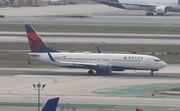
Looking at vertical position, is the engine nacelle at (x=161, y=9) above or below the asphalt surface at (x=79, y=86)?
below

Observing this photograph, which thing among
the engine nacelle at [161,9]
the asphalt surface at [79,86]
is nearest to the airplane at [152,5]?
the engine nacelle at [161,9]

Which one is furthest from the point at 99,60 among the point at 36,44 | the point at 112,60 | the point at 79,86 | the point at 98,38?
the point at 98,38

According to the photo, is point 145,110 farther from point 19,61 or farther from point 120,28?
point 120,28

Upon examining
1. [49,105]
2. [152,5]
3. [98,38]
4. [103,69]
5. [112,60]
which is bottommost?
[98,38]

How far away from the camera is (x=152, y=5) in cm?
14700

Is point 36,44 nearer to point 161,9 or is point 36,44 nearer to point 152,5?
point 161,9

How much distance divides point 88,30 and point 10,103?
66885 millimetres

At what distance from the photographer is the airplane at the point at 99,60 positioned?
62503mm

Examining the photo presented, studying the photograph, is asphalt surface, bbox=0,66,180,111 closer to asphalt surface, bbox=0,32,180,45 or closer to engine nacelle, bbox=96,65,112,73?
engine nacelle, bbox=96,65,112,73

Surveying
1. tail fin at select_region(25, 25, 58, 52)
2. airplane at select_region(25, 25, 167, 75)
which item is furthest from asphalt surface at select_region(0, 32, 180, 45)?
airplane at select_region(25, 25, 167, 75)

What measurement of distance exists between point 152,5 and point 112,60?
8593cm

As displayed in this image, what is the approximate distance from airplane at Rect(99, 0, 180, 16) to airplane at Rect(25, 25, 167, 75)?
266 feet

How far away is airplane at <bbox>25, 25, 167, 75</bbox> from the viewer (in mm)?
62503

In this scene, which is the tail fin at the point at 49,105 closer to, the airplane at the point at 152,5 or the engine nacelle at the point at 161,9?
the airplane at the point at 152,5
